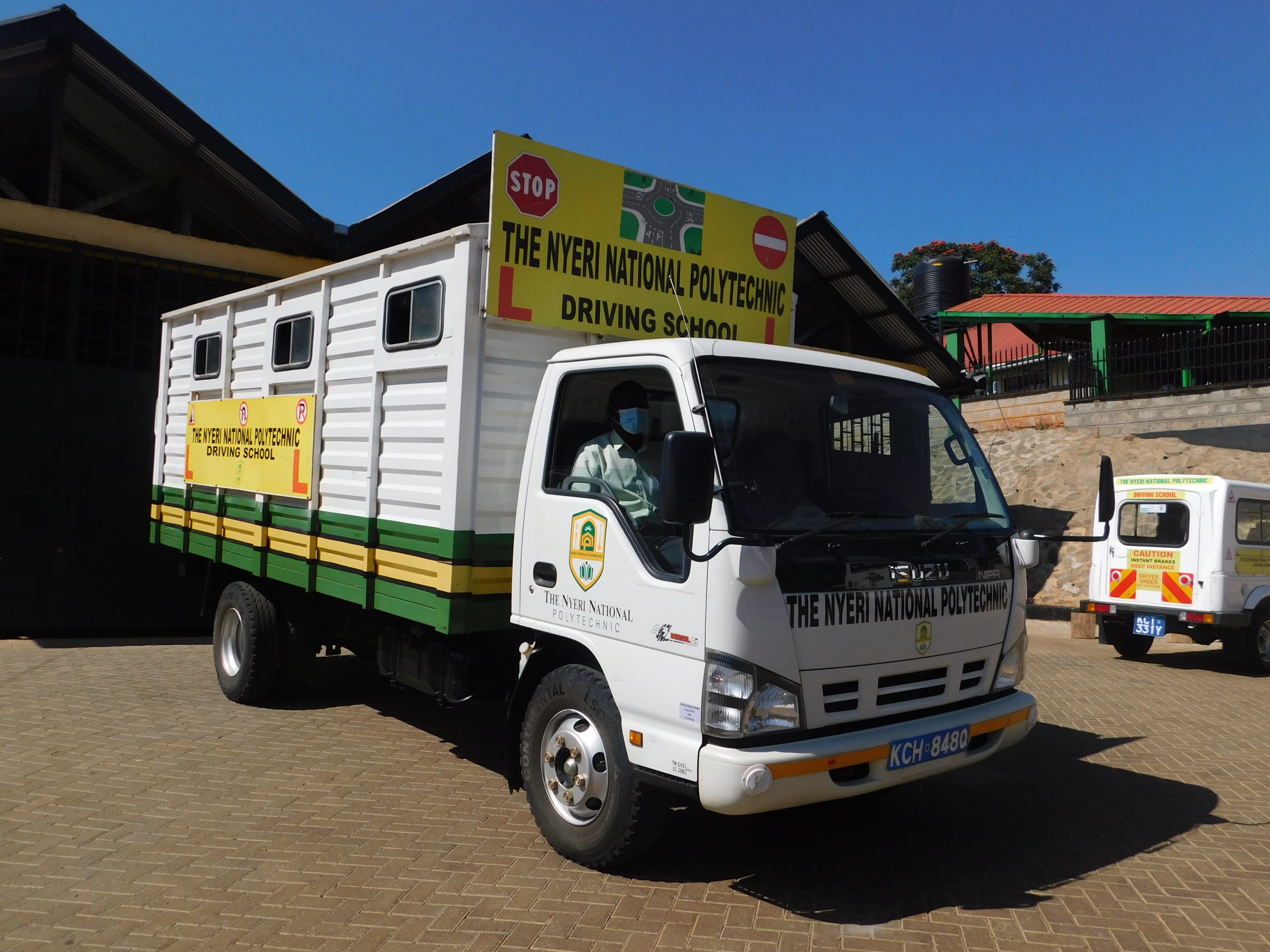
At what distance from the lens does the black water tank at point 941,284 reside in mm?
28781

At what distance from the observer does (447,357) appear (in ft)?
15.2

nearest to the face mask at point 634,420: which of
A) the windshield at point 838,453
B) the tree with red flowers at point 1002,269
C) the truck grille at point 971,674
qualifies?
the windshield at point 838,453

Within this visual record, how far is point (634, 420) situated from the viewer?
423cm

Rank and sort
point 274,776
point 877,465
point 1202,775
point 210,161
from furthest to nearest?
1. point 210,161
2. point 1202,775
3. point 274,776
4. point 877,465

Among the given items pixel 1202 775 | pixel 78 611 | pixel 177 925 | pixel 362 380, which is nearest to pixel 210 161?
pixel 78 611

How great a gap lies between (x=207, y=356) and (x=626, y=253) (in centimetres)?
Answer: 421

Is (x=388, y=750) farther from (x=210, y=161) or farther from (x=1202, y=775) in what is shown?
(x=210, y=161)

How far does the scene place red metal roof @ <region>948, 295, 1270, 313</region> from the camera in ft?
68.8

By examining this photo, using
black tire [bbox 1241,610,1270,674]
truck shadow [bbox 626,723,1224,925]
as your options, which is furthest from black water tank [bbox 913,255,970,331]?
truck shadow [bbox 626,723,1224,925]

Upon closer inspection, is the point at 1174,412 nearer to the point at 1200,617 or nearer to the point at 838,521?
the point at 1200,617

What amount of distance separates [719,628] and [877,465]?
1.26 m

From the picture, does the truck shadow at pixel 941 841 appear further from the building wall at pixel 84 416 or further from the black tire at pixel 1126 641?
the building wall at pixel 84 416

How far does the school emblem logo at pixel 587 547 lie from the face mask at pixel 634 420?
1.41 ft

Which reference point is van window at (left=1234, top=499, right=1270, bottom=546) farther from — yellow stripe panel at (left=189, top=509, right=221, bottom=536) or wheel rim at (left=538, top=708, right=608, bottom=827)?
yellow stripe panel at (left=189, top=509, right=221, bottom=536)
